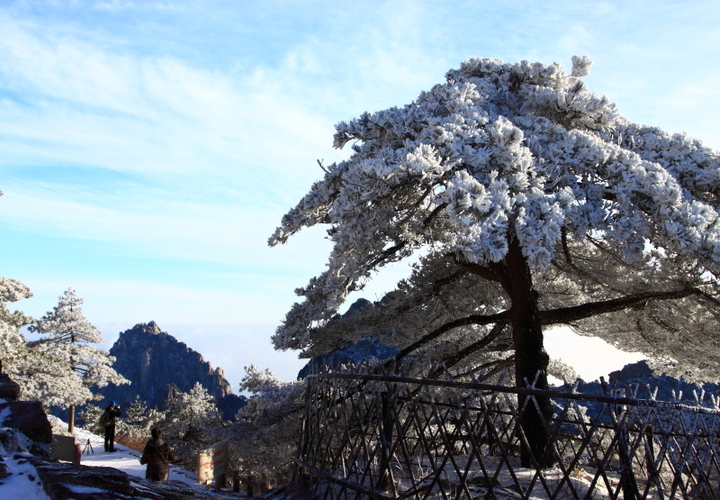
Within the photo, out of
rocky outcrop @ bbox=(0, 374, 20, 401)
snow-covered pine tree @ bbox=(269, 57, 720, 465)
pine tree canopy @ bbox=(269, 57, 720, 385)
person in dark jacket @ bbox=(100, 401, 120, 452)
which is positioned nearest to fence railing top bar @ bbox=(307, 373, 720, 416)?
snow-covered pine tree @ bbox=(269, 57, 720, 465)

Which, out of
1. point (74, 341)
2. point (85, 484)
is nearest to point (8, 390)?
point (85, 484)

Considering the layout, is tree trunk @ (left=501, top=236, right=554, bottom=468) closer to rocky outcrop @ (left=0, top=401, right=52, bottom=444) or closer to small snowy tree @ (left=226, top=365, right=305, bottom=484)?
small snowy tree @ (left=226, top=365, right=305, bottom=484)

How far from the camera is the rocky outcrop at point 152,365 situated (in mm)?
124250

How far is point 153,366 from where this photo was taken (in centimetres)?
13025

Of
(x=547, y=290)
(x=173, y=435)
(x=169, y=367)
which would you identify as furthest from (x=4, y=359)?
(x=169, y=367)

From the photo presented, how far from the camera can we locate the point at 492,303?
48.9ft

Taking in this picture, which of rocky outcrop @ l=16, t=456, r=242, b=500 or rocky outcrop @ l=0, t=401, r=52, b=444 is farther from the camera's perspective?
rocky outcrop @ l=0, t=401, r=52, b=444

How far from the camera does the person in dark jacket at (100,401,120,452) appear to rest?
18.9 m

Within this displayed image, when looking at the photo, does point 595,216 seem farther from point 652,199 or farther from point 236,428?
point 236,428

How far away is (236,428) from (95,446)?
12.5 metres

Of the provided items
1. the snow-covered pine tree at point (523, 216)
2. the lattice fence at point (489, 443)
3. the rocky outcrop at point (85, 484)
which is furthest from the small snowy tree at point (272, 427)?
the rocky outcrop at point (85, 484)

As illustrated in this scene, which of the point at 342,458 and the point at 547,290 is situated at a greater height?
the point at 547,290

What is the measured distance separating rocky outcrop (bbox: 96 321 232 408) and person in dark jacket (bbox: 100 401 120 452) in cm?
10336

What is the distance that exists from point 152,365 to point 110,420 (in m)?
120
